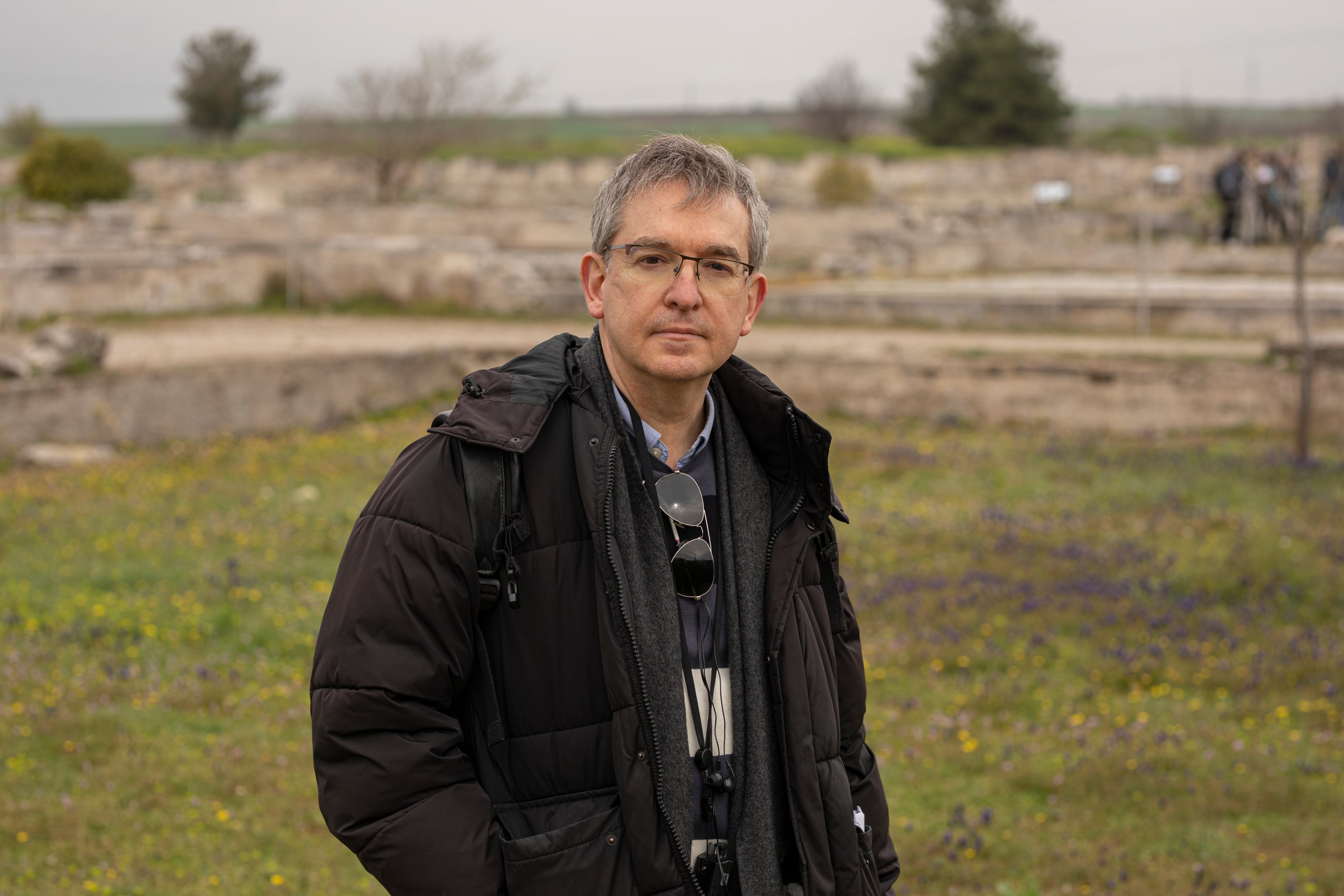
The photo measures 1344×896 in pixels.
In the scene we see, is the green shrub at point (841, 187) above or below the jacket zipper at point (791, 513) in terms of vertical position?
above

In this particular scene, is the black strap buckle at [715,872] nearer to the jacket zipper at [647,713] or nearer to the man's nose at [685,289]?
the jacket zipper at [647,713]

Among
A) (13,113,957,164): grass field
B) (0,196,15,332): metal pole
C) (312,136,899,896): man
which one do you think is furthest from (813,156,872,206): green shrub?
(312,136,899,896): man

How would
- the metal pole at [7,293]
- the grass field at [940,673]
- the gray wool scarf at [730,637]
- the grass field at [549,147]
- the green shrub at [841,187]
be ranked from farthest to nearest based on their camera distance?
the grass field at [549,147]
the green shrub at [841,187]
the metal pole at [7,293]
the grass field at [940,673]
the gray wool scarf at [730,637]

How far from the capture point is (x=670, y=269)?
2332 mm

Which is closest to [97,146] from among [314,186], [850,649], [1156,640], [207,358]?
[314,186]

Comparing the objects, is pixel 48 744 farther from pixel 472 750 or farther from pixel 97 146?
pixel 97 146

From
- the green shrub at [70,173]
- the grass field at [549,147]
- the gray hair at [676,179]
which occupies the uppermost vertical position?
the grass field at [549,147]

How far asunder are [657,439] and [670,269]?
1.10 feet

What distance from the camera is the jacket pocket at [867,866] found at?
2.47m

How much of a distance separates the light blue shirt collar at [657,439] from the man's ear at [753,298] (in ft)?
0.52

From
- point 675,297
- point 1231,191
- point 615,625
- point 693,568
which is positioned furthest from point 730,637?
point 1231,191

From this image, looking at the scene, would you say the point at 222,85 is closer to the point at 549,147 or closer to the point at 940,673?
the point at 549,147

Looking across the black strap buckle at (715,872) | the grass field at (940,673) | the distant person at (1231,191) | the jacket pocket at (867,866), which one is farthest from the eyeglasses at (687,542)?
the distant person at (1231,191)

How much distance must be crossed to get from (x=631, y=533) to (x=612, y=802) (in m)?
0.47
